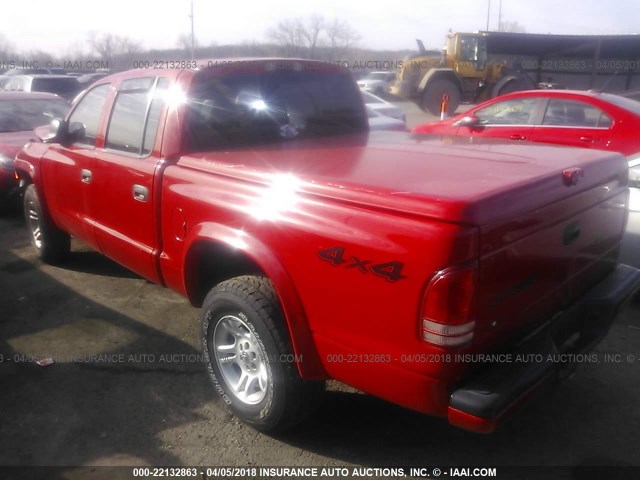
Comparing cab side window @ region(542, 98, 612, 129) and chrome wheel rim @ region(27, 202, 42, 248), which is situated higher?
cab side window @ region(542, 98, 612, 129)

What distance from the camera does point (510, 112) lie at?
7.33m

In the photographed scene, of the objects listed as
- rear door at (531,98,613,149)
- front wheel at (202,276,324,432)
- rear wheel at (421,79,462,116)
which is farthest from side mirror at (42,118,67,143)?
rear wheel at (421,79,462,116)

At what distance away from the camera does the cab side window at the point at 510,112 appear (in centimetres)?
Answer: 715

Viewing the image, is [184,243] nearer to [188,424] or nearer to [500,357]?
[188,424]

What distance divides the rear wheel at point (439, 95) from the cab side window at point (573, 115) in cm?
1165

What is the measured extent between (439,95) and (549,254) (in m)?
17.1

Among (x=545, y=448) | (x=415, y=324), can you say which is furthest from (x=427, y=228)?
(x=545, y=448)

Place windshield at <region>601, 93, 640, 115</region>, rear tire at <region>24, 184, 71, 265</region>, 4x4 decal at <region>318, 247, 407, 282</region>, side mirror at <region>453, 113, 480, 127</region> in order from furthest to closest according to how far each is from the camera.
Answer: side mirror at <region>453, 113, 480, 127</region>
windshield at <region>601, 93, 640, 115</region>
rear tire at <region>24, 184, 71, 265</region>
4x4 decal at <region>318, 247, 407, 282</region>

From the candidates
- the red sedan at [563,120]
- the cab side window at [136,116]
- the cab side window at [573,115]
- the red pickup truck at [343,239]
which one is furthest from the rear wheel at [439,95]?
the cab side window at [136,116]

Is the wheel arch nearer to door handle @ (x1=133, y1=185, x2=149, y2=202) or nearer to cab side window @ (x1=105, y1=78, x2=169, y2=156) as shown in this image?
door handle @ (x1=133, y1=185, x2=149, y2=202)

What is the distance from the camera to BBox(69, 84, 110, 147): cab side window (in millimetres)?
4184

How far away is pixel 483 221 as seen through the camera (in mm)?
2014

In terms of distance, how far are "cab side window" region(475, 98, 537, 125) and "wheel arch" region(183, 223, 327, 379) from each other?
208 inches

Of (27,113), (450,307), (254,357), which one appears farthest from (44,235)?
(450,307)
